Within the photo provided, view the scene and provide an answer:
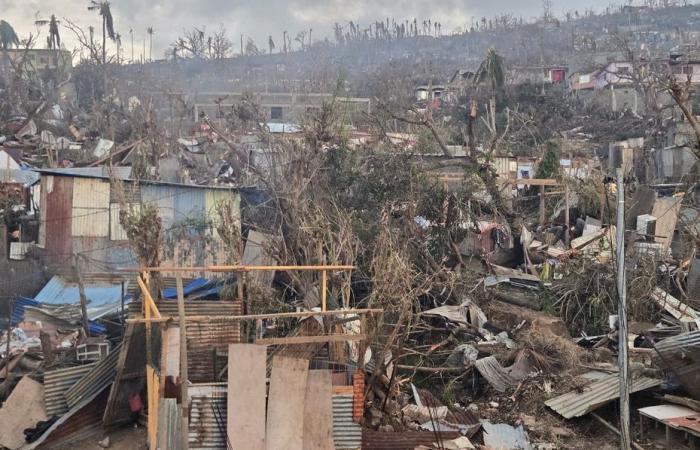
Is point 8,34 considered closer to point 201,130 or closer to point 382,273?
point 201,130

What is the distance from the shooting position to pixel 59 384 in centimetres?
830

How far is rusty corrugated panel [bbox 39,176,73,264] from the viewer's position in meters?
14.8

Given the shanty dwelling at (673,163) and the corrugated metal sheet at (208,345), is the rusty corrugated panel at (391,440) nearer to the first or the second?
the corrugated metal sheet at (208,345)

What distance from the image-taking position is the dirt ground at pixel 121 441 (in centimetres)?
781

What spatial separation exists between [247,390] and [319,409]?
669 mm

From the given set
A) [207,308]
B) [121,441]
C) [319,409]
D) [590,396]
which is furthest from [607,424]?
[121,441]

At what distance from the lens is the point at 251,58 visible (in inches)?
2761

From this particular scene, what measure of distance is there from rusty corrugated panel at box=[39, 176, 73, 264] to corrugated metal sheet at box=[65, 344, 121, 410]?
23.1ft

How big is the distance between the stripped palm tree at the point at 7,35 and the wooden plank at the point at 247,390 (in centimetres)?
4590

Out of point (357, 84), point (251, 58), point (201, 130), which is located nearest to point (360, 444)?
point (201, 130)

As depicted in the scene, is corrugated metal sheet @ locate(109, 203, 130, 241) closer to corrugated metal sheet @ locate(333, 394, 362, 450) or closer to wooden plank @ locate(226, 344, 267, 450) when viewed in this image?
wooden plank @ locate(226, 344, 267, 450)

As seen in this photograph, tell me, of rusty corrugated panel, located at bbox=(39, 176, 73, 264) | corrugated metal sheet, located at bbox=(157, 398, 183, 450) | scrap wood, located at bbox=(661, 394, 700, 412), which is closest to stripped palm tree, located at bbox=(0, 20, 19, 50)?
rusty corrugated panel, located at bbox=(39, 176, 73, 264)

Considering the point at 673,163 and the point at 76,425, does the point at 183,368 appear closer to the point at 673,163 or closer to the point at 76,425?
the point at 76,425

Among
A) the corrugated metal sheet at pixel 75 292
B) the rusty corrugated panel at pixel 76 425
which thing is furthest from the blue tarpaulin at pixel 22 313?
the rusty corrugated panel at pixel 76 425
